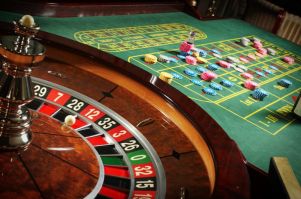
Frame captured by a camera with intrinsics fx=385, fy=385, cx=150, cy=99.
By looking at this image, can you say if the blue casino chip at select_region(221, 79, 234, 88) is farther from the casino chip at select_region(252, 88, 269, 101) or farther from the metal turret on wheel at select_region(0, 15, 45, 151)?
the metal turret on wheel at select_region(0, 15, 45, 151)

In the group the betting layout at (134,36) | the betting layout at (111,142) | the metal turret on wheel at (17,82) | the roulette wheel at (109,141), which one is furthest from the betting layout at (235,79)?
Answer: the metal turret on wheel at (17,82)

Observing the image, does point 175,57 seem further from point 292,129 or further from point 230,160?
point 230,160

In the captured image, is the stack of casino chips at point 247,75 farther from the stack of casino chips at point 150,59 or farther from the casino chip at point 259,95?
the stack of casino chips at point 150,59

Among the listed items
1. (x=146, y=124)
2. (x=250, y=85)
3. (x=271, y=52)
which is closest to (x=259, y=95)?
(x=250, y=85)

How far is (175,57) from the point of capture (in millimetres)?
3568

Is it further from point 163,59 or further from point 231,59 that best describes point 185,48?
point 231,59

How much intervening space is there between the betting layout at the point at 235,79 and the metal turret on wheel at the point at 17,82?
1.54 meters

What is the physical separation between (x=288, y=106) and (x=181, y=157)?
196cm

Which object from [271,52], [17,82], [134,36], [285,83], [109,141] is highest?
[17,82]

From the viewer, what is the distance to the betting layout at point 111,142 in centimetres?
140

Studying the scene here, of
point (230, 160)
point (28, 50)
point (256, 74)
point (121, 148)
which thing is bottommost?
point (256, 74)

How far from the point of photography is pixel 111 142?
1.68 meters

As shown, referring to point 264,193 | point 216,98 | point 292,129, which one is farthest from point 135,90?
point 292,129

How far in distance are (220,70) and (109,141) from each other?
2170 mm
